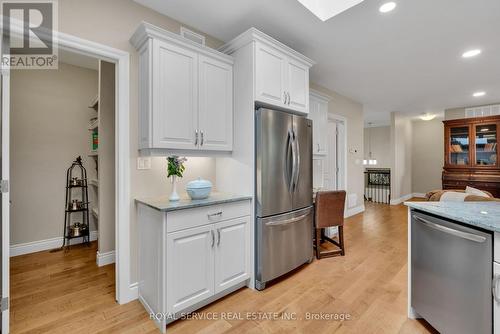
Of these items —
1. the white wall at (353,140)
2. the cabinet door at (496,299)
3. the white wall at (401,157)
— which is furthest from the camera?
the white wall at (401,157)

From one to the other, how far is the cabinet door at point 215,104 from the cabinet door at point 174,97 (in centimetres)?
8

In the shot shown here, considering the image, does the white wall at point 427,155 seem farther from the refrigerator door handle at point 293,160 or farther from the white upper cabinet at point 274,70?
the refrigerator door handle at point 293,160

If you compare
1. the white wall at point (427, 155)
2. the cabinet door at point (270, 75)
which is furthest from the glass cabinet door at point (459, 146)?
the cabinet door at point (270, 75)

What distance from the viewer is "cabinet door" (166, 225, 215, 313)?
1783mm

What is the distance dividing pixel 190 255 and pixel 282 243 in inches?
39.6

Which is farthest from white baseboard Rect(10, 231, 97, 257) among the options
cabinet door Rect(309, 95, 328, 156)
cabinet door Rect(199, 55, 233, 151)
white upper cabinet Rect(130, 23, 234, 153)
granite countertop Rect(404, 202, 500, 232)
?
granite countertop Rect(404, 202, 500, 232)

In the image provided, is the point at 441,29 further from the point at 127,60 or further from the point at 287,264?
the point at 127,60

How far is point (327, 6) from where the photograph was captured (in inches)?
94.9

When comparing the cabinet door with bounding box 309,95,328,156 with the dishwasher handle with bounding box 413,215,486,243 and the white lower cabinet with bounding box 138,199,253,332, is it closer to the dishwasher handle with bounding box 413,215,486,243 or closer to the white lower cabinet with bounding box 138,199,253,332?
the white lower cabinet with bounding box 138,199,253,332

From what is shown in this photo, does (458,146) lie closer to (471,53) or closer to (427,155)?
(427,155)

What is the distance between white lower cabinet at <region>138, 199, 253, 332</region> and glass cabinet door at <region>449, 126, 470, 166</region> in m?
6.29

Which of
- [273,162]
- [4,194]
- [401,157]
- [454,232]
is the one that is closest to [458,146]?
[401,157]

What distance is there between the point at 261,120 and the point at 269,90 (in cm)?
39

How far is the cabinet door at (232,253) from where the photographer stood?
208 cm
